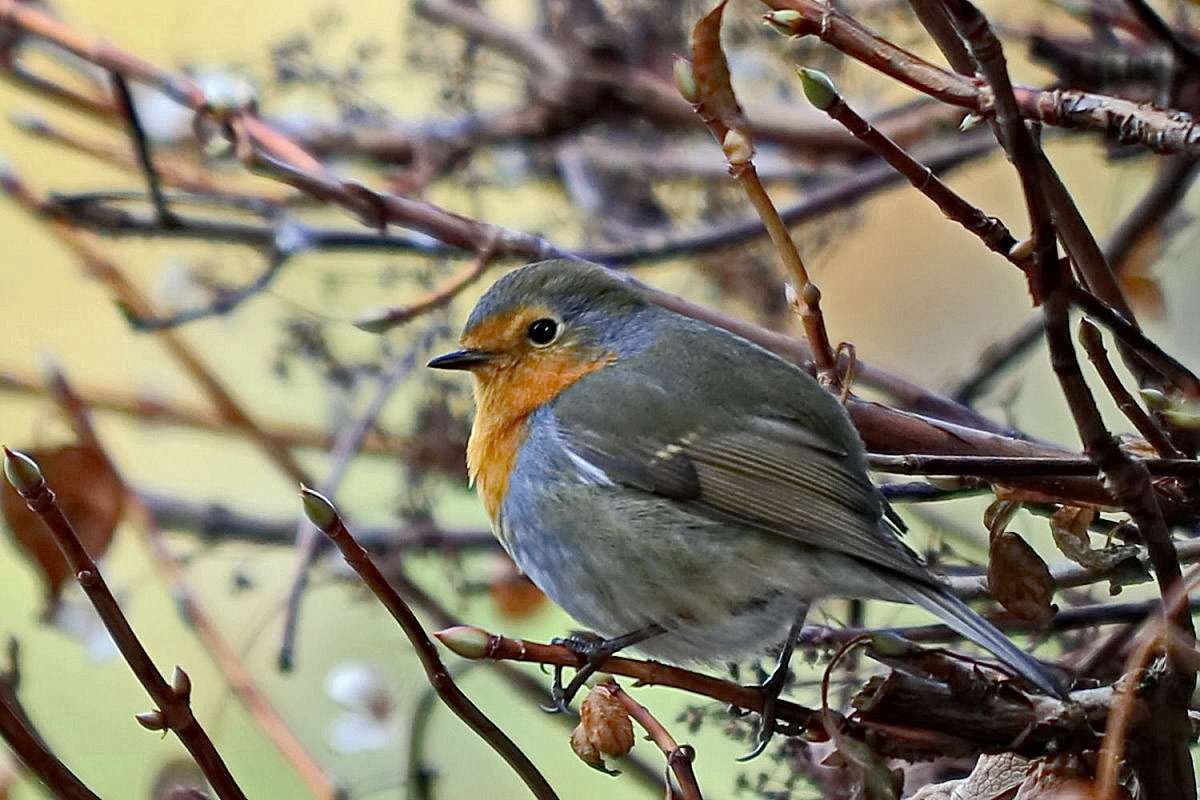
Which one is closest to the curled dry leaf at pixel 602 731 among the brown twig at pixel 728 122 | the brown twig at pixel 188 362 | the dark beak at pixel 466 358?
the brown twig at pixel 728 122

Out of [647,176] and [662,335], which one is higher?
[647,176]

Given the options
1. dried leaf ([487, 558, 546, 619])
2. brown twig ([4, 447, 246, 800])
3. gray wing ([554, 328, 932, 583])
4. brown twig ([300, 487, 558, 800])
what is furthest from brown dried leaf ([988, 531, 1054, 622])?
dried leaf ([487, 558, 546, 619])

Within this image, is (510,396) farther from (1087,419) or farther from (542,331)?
(1087,419)

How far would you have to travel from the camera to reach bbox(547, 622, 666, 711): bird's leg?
1.60m

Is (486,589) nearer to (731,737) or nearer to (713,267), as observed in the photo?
(713,267)

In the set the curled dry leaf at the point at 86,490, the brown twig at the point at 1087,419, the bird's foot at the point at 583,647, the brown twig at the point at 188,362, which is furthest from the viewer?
the brown twig at the point at 188,362

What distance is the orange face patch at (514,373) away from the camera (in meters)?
2.09

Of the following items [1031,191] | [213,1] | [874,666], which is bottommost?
[1031,191]

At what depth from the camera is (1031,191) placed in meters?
0.96

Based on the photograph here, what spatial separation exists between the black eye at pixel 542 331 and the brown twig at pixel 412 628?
1092 mm

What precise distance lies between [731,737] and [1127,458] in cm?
68

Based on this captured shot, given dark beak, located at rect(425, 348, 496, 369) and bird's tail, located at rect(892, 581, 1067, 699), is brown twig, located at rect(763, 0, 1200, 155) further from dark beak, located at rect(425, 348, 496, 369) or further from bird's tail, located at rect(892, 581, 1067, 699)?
dark beak, located at rect(425, 348, 496, 369)

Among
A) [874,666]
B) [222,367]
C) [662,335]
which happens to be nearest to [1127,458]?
[874,666]

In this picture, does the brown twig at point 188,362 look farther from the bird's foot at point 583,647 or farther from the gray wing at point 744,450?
the bird's foot at point 583,647
